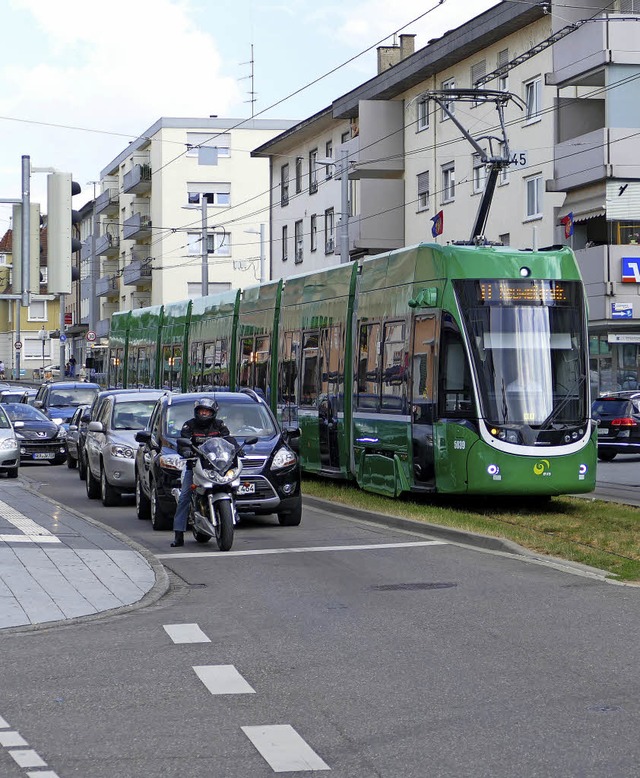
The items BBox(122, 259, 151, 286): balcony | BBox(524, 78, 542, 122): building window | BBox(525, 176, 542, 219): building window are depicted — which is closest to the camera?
BBox(525, 176, 542, 219): building window

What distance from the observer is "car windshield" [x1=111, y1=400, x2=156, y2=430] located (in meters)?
23.6

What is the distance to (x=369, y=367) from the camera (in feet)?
71.7

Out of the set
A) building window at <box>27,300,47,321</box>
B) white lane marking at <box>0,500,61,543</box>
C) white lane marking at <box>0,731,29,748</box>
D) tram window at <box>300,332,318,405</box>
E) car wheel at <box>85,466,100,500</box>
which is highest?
building window at <box>27,300,47,321</box>

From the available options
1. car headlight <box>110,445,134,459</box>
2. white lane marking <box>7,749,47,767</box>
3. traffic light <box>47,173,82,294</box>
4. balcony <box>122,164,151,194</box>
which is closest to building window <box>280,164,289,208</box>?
balcony <box>122,164,151,194</box>

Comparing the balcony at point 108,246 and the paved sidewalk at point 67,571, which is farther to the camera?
the balcony at point 108,246

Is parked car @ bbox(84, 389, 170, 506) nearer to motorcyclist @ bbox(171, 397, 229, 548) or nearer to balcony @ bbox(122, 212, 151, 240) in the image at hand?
motorcyclist @ bbox(171, 397, 229, 548)

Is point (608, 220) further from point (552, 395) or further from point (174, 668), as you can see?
point (174, 668)

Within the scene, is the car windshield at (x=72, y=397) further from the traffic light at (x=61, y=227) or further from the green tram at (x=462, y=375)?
the traffic light at (x=61, y=227)

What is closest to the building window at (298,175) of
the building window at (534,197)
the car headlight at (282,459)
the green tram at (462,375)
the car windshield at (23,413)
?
the building window at (534,197)

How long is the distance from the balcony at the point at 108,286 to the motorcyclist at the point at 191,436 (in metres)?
86.5

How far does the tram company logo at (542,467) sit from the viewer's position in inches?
735

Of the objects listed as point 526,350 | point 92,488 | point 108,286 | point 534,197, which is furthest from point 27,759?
point 108,286

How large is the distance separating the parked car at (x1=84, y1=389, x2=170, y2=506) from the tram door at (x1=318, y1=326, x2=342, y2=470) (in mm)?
2597

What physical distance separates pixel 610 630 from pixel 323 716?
317 cm
